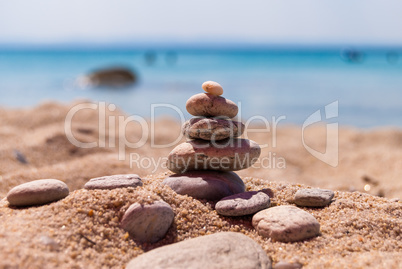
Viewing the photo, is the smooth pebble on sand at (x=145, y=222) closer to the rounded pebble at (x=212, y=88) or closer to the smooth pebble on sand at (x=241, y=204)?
the smooth pebble on sand at (x=241, y=204)

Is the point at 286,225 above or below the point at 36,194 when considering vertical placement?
below

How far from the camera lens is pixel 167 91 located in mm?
19562

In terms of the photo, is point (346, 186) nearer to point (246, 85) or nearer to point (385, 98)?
point (385, 98)

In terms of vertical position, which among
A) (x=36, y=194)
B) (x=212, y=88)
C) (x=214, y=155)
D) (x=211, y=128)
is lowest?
(x=36, y=194)

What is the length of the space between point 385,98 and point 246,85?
7511 millimetres

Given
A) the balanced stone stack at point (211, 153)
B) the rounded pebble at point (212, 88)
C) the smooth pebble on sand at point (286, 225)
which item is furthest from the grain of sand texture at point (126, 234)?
the rounded pebble at point (212, 88)

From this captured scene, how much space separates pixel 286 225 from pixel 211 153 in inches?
42.2

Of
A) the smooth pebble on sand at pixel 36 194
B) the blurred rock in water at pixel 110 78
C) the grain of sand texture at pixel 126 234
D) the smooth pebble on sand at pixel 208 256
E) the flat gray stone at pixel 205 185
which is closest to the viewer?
the smooth pebble on sand at pixel 208 256

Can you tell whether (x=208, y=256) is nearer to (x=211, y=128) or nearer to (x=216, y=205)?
(x=216, y=205)

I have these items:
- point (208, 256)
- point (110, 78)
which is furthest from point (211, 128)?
point (110, 78)

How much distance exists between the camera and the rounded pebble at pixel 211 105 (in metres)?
3.76

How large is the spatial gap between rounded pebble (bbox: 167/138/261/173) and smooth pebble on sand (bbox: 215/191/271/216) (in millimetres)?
428

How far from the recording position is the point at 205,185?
360 cm

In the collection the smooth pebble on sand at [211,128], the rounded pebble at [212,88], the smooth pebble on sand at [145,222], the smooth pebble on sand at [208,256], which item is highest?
the rounded pebble at [212,88]
